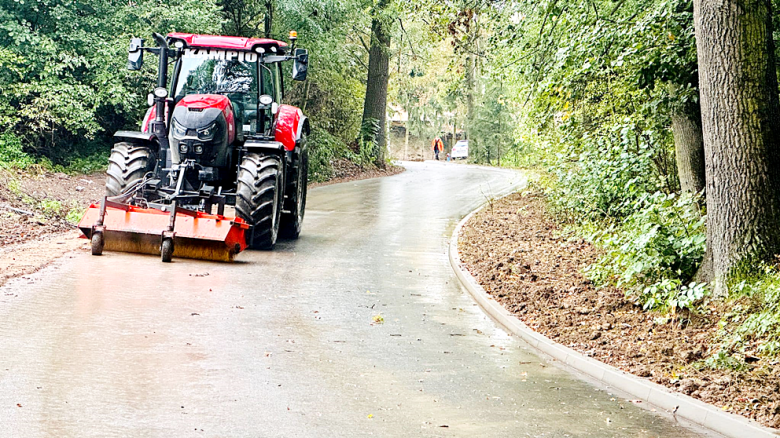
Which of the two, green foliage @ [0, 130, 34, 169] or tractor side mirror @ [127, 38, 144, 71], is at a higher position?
tractor side mirror @ [127, 38, 144, 71]

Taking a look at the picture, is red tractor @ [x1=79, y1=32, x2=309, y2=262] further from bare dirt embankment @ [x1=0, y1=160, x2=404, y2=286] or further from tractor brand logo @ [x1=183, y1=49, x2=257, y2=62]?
bare dirt embankment @ [x1=0, y1=160, x2=404, y2=286]

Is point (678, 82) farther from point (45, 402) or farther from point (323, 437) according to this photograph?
point (45, 402)

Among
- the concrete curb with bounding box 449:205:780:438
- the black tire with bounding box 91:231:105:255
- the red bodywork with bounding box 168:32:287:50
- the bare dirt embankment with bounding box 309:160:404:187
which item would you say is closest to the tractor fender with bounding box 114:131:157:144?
the red bodywork with bounding box 168:32:287:50

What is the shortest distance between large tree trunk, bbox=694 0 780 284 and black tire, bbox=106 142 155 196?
336 inches

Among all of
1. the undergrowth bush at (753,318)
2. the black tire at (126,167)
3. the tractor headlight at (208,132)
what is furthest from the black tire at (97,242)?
the undergrowth bush at (753,318)

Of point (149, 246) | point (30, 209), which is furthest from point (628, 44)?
point (30, 209)

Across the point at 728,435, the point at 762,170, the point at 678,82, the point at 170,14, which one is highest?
the point at 170,14

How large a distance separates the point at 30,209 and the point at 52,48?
800 cm

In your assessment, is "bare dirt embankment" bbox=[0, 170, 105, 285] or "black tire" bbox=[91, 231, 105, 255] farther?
"black tire" bbox=[91, 231, 105, 255]

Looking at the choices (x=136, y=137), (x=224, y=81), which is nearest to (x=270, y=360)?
(x=136, y=137)

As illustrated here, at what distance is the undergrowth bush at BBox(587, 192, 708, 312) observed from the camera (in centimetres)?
952

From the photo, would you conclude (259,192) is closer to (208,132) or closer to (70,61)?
(208,132)

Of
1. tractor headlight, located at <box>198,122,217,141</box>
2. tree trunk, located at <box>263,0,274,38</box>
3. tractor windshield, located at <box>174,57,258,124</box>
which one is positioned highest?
tree trunk, located at <box>263,0,274,38</box>

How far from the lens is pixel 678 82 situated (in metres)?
11.1
